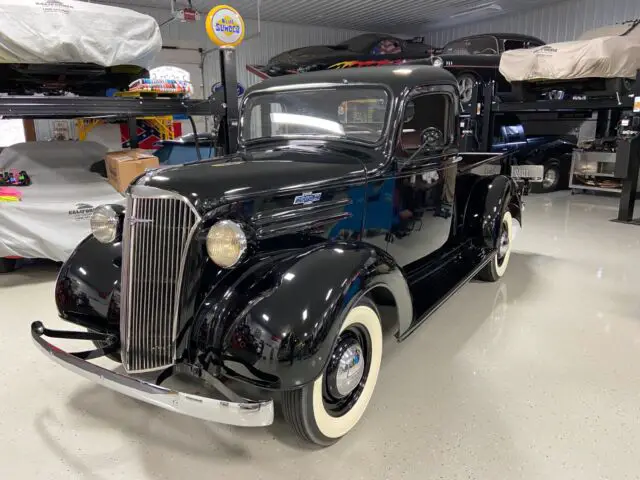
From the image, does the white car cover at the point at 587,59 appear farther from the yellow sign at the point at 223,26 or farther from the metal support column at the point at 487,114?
the yellow sign at the point at 223,26

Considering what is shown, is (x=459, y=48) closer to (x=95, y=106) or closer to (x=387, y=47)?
(x=387, y=47)

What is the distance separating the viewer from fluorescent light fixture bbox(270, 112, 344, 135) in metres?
2.93

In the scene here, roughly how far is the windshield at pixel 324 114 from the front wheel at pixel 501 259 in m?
1.84

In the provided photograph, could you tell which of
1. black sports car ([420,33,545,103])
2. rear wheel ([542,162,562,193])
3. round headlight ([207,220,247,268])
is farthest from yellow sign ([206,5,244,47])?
rear wheel ([542,162,562,193])

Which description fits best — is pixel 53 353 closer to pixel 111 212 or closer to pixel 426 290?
pixel 111 212

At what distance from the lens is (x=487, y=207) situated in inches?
155

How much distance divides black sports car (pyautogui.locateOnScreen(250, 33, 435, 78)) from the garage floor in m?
8.75

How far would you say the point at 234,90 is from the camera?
16.5ft

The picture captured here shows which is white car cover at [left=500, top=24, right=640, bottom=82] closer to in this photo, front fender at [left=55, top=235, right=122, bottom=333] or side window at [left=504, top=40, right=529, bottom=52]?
side window at [left=504, top=40, right=529, bottom=52]

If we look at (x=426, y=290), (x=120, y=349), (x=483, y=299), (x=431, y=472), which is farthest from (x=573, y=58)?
(x=120, y=349)

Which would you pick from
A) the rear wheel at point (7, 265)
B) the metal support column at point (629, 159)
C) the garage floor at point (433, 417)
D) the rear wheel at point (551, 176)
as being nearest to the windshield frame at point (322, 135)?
the garage floor at point (433, 417)

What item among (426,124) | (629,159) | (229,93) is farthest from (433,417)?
(629,159)

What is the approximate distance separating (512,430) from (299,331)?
1.23m

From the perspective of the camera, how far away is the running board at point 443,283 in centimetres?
270
